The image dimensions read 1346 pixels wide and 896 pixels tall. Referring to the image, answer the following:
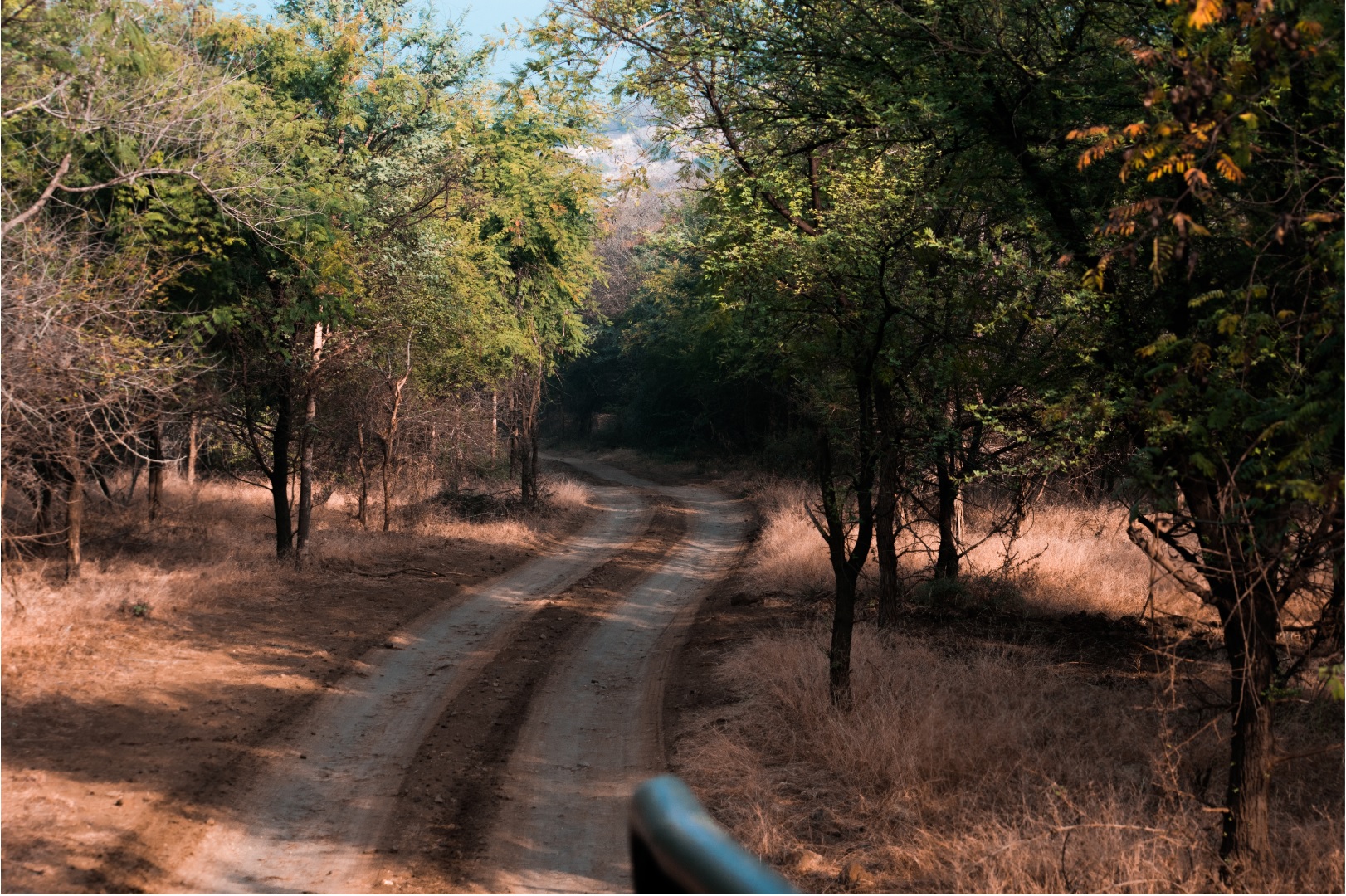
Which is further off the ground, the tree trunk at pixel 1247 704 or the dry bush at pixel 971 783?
the tree trunk at pixel 1247 704

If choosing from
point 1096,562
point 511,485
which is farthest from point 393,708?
point 511,485

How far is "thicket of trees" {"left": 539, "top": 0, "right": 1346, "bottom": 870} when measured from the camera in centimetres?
533

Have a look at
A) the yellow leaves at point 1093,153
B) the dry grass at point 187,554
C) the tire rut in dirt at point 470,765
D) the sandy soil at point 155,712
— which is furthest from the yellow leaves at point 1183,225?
the dry grass at point 187,554

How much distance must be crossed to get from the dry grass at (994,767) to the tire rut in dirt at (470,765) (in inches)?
69.8

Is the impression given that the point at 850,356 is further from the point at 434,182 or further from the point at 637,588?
the point at 434,182

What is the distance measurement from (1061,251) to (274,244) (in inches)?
417

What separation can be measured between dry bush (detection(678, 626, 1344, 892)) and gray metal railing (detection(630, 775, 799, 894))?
5.86 metres

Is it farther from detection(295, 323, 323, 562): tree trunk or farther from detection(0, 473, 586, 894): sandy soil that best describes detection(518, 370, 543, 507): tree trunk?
detection(0, 473, 586, 894): sandy soil

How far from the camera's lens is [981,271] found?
9828 mm

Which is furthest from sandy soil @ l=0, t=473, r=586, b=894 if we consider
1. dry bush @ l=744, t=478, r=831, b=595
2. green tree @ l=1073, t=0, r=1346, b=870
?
green tree @ l=1073, t=0, r=1346, b=870

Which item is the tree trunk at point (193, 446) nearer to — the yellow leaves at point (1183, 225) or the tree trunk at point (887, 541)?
the tree trunk at point (887, 541)

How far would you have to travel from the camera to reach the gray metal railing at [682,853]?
68 cm

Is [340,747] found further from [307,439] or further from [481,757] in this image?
[307,439]

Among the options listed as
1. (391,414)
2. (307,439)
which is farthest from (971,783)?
(391,414)
